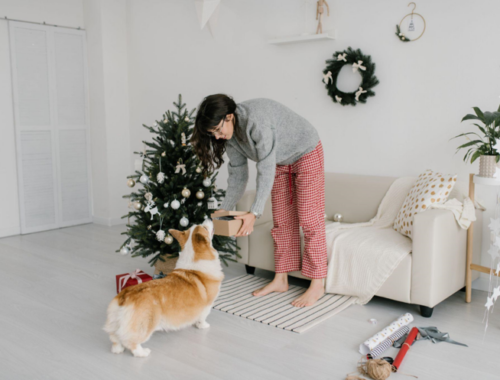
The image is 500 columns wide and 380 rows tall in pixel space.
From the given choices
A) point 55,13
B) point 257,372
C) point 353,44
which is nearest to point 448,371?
point 257,372

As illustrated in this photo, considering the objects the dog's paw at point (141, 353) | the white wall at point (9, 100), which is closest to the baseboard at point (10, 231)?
the white wall at point (9, 100)

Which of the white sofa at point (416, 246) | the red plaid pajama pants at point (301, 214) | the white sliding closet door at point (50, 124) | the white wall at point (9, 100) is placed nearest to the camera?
the white sofa at point (416, 246)

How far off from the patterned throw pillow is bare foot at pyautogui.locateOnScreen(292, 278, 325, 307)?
1.88 feet

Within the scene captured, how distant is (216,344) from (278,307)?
0.55 metres

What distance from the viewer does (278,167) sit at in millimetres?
2916

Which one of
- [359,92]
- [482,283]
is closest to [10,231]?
[359,92]

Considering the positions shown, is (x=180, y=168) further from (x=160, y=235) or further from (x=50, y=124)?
(x=50, y=124)

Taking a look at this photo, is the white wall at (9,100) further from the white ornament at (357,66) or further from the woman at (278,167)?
the white ornament at (357,66)

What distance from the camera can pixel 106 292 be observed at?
122 inches

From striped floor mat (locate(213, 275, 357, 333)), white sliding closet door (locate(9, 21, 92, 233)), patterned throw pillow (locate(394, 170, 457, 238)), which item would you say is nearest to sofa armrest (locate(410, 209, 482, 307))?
patterned throw pillow (locate(394, 170, 457, 238))

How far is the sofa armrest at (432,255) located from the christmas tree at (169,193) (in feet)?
3.98

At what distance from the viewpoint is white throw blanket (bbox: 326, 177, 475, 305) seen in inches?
106

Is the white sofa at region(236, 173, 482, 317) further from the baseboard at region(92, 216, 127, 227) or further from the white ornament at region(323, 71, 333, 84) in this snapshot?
the baseboard at region(92, 216, 127, 227)

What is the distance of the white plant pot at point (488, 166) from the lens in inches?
103
